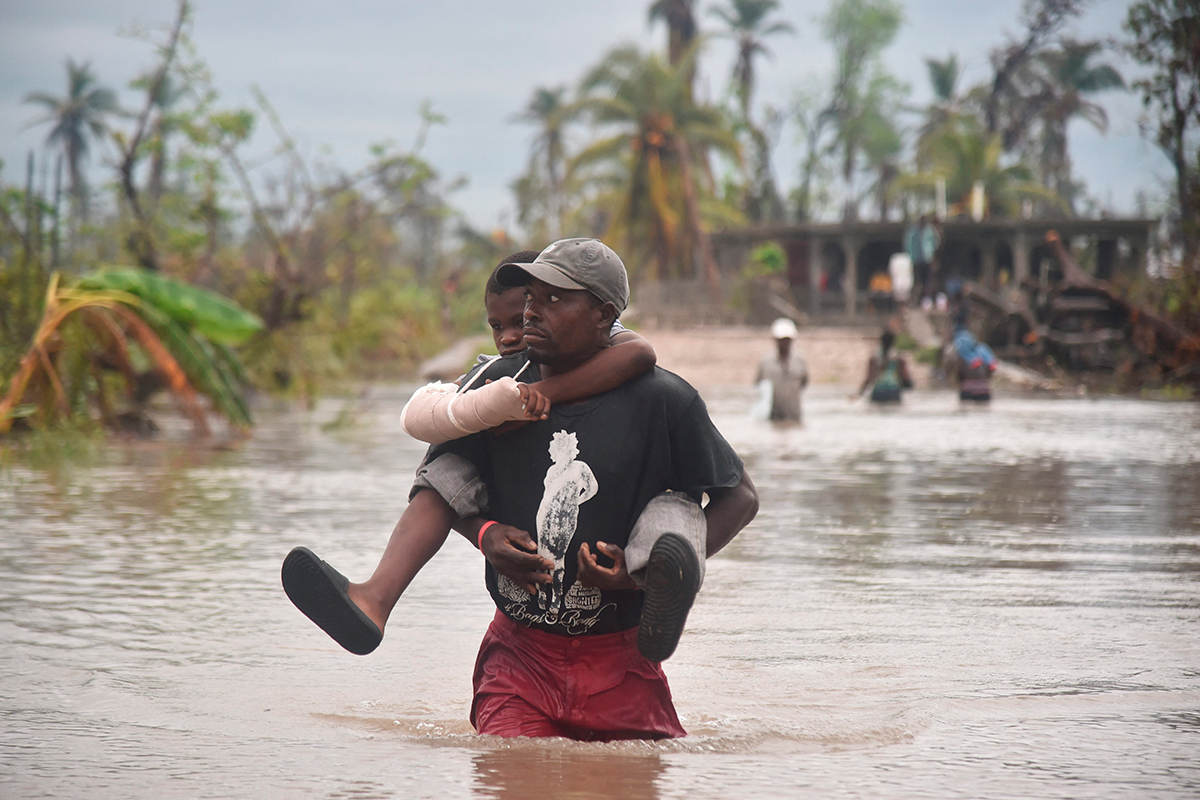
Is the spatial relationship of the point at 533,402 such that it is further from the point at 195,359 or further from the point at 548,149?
the point at 548,149

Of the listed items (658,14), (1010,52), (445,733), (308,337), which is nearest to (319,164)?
(308,337)

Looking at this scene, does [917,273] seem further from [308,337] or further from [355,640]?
[355,640]

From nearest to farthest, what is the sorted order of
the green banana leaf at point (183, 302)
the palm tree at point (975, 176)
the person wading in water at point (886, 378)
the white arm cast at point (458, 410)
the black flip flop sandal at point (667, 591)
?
Result: the black flip flop sandal at point (667, 591) < the white arm cast at point (458, 410) < the green banana leaf at point (183, 302) < the person wading in water at point (886, 378) < the palm tree at point (975, 176)

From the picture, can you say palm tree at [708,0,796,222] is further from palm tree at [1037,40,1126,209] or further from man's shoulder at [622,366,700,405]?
Answer: man's shoulder at [622,366,700,405]

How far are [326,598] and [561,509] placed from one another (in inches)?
24.4

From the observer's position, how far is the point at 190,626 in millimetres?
5938

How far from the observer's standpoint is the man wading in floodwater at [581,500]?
3625 mm

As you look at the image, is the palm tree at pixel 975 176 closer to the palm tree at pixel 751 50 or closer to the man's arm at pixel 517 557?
the palm tree at pixel 751 50

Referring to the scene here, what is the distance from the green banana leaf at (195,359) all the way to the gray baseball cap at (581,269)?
44.5 feet

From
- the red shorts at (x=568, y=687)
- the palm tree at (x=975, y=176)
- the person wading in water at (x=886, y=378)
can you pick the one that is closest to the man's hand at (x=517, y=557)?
the red shorts at (x=568, y=687)

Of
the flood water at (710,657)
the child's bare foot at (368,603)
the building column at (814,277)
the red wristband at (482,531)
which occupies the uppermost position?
the building column at (814,277)

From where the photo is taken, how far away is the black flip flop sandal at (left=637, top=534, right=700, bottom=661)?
337 centimetres

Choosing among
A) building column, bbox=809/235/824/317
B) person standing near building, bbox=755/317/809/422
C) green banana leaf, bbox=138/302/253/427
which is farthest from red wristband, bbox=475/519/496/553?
building column, bbox=809/235/824/317

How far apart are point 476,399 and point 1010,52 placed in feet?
203
